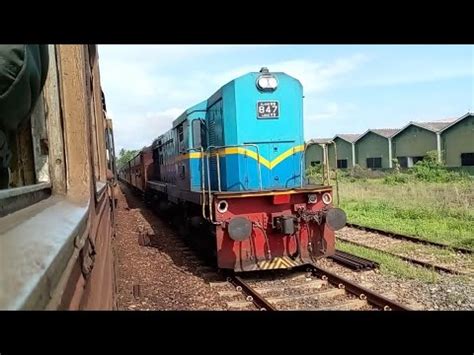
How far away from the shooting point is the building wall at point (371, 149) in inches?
A: 1607

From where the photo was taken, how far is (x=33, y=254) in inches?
37.7

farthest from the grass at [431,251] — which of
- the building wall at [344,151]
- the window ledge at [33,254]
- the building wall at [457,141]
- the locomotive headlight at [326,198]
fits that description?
the building wall at [344,151]

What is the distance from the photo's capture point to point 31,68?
1.77 m

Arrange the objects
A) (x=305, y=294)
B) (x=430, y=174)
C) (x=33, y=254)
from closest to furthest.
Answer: (x=33, y=254) → (x=305, y=294) → (x=430, y=174)

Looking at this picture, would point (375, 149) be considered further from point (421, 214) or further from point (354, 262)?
point (354, 262)

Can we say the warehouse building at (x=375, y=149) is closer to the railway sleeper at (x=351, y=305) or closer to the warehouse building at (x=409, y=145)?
the warehouse building at (x=409, y=145)

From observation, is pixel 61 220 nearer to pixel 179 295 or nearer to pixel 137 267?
pixel 179 295

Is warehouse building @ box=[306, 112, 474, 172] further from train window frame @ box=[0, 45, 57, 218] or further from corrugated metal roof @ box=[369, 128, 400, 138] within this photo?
train window frame @ box=[0, 45, 57, 218]

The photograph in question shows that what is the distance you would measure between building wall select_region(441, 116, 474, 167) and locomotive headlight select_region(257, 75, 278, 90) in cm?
2747

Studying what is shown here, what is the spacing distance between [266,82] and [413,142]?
32.9 m

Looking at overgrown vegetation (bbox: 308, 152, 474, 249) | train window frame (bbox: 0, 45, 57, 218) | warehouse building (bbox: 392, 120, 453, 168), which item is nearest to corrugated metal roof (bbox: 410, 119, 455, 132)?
warehouse building (bbox: 392, 120, 453, 168)

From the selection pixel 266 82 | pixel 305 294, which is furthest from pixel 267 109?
pixel 305 294

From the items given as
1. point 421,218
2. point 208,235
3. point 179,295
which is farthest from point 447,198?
point 179,295
